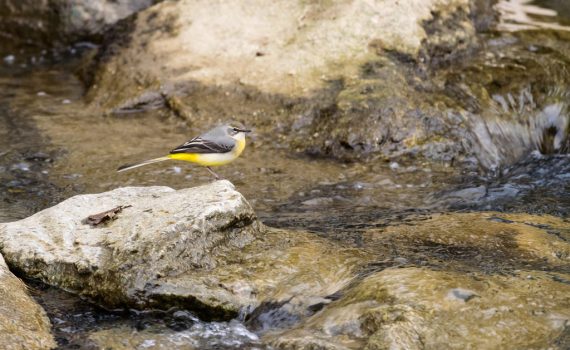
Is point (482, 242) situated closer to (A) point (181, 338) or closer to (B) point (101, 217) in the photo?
(A) point (181, 338)

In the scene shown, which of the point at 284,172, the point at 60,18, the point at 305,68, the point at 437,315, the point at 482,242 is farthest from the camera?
the point at 60,18

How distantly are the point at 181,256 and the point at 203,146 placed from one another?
6.35ft

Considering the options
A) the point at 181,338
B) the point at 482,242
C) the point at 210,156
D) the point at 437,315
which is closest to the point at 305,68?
the point at 210,156

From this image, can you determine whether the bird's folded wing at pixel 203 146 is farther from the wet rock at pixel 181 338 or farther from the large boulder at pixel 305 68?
the wet rock at pixel 181 338

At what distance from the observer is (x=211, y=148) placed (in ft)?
23.1

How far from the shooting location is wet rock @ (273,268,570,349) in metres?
4.28

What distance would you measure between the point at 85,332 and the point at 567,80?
273 inches

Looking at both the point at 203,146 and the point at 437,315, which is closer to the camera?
the point at 437,315

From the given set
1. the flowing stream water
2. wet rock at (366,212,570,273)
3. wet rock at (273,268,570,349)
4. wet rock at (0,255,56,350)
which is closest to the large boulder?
the flowing stream water

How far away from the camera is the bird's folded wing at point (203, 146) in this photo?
23.0 feet

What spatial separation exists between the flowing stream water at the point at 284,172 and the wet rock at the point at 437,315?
0.61m

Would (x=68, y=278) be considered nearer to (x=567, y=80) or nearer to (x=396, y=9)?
(x=396, y=9)

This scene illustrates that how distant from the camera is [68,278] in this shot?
538 cm

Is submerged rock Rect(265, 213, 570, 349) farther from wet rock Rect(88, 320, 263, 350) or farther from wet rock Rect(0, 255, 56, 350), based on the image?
wet rock Rect(0, 255, 56, 350)
